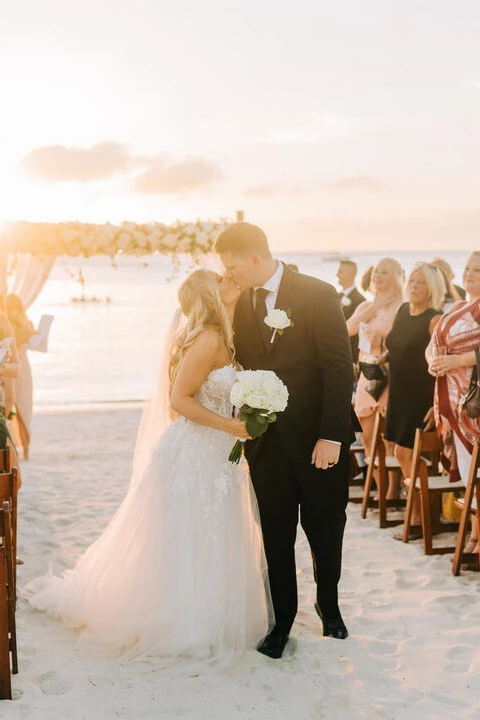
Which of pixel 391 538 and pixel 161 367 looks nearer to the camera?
pixel 161 367

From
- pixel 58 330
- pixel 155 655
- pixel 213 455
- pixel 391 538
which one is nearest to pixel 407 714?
pixel 155 655

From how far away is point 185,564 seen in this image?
3779 millimetres

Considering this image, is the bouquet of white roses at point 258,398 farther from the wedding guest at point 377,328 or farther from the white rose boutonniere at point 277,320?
the wedding guest at point 377,328

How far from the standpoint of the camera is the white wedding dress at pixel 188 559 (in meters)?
3.74

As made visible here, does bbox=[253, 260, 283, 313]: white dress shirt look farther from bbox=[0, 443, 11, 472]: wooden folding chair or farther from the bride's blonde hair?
bbox=[0, 443, 11, 472]: wooden folding chair

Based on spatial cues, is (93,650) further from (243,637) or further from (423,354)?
(423,354)

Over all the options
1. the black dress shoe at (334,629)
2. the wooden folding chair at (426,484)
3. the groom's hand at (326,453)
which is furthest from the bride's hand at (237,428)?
the wooden folding chair at (426,484)

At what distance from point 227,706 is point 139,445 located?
161cm

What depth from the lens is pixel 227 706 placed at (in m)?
3.28

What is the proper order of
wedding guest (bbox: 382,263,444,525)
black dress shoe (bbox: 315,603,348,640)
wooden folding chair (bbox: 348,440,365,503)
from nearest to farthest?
black dress shoe (bbox: 315,603,348,640), wedding guest (bbox: 382,263,444,525), wooden folding chair (bbox: 348,440,365,503)

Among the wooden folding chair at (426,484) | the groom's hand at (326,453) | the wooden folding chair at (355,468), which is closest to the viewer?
the groom's hand at (326,453)

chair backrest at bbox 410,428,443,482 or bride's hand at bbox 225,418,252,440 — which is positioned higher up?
bride's hand at bbox 225,418,252,440

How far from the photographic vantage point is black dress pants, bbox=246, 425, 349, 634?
3684 millimetres

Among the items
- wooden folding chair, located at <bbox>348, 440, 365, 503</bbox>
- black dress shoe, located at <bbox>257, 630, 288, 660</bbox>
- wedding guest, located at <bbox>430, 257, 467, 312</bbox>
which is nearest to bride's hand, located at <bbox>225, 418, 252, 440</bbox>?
black dress shoe, located at <bbox>257, 630, 288, 660</bbox>
